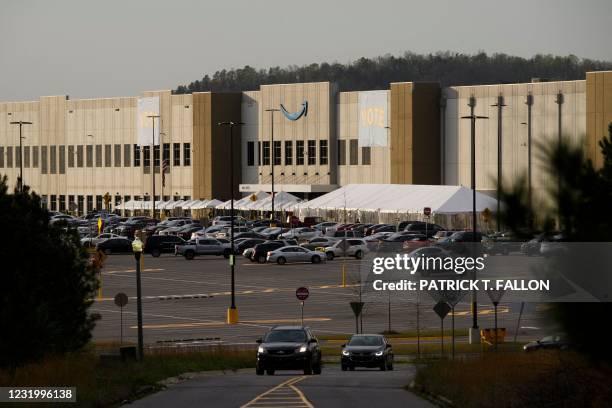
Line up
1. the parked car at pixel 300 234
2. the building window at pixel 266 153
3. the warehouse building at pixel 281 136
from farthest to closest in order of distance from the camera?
the building window at pixel 266 153 → the warehouse building at pixel 281 136 → the parked car at pixel 300 234

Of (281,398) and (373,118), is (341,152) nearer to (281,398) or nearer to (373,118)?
(373,118)

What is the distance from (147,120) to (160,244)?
5157 cm

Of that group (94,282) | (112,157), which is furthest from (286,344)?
(112,157)

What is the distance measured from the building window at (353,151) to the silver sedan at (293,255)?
4265cm

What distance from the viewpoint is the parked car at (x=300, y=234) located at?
99.0 m

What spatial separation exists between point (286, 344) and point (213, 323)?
18759mm

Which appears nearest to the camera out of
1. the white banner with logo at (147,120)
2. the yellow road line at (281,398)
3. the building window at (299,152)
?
the yellow road line at (281,398)

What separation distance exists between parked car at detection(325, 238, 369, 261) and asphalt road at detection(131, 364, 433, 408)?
166 ft

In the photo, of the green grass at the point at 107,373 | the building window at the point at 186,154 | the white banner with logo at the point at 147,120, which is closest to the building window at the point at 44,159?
the white banner with logo at the point at 147,120

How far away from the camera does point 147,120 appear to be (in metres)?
142

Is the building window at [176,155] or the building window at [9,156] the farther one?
the building window at [9,156]

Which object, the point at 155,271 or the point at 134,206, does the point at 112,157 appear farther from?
the point at 155,271

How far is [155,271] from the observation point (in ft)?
256

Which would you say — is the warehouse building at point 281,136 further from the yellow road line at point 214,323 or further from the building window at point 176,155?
the yellow road line at point 214,323
